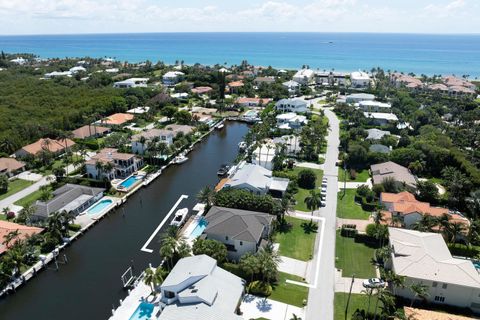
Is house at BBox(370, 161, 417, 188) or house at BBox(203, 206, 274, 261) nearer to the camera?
house at BBox(203, 206, 274, 261)

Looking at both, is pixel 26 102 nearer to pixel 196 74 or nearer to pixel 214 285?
pixel 196 74

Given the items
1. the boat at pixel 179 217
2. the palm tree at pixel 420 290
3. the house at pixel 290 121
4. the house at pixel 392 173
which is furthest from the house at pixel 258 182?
the house at pixel 290 121

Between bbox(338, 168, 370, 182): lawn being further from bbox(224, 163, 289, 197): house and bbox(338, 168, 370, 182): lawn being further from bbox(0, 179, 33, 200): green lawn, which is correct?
bbox(0, 179, 33, 200): green lawn

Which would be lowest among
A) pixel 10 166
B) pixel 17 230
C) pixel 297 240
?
pixel 297 240

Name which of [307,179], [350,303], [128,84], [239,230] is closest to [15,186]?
[239,230]

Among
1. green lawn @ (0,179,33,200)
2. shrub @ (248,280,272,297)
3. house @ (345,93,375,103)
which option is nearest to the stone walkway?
shrub @ (248,280,272,297)

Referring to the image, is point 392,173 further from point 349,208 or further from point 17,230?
point 17,230
